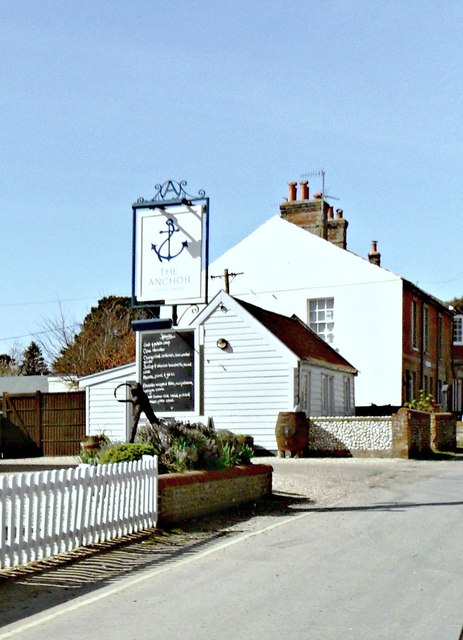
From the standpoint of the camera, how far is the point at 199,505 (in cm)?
1396

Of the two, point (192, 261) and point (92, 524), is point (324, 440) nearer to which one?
point (192, 261)

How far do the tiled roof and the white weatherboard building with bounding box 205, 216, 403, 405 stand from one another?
3954 millimetres

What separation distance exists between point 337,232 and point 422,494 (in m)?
26.8

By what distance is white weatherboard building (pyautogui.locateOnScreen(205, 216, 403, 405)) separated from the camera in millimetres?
38062

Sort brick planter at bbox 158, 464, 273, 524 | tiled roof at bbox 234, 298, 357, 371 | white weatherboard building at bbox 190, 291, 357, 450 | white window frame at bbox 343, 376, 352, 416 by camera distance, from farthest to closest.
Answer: white window frame at bbox 343, 376, 352, 416 → tiled roof at bbox 234, 298, 357, 371 → white weatherboard building at bbox 190, 291, 357, 450 → brick planter at bbox 158, 464, 273, 524

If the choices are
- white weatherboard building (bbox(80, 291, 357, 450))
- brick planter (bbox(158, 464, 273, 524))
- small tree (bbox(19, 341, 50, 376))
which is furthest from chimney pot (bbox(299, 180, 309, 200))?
small tree (bbox(19, 341, 50, 376))

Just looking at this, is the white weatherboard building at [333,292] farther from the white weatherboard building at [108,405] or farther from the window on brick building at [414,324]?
the white weatherboard building at [108,405]

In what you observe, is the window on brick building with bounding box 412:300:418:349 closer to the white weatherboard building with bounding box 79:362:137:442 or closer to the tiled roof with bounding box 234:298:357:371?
the tiled roof with bounding box 234:298:357:371

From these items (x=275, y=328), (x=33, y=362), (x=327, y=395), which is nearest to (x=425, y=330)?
(x=327, y=395)

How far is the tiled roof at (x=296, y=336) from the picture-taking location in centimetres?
2898

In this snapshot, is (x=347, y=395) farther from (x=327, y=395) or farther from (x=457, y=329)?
(x=457, y=329)

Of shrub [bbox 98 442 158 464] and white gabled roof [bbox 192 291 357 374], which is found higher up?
white gabled roof [bbox 192 291 357 374]

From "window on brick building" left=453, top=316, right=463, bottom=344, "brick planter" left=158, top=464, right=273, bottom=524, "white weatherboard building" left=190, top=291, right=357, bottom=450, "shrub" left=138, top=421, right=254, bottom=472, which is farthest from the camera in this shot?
"window on brick building" left=453, top=316, right=463, bottom=344

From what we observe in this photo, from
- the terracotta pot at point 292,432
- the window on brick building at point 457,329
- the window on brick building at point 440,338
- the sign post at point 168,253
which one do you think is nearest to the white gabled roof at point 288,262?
the window on brick building at point 440,338
